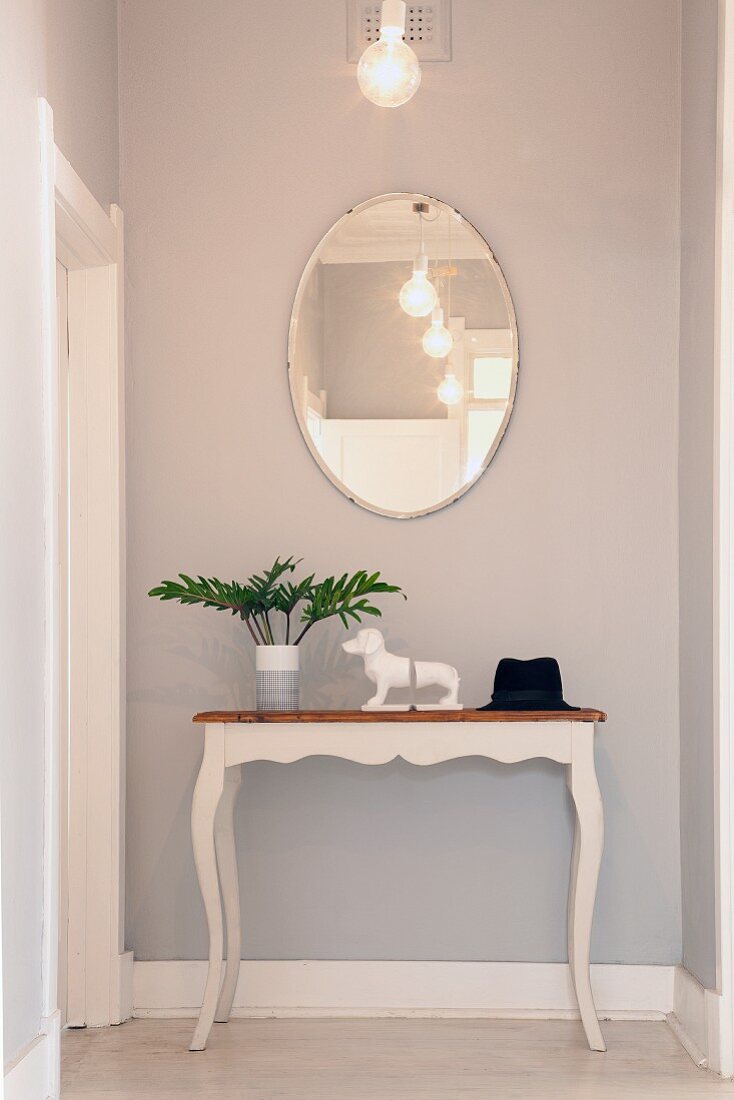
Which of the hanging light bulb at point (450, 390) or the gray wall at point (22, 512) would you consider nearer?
the gray wall at point (22, 512)

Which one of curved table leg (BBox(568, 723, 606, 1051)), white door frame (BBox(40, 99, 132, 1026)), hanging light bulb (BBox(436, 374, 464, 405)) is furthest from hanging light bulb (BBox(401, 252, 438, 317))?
curved table leg (BBox(568, 723, 606, 1051))

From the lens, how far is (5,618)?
2.13m

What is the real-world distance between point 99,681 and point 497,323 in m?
1.41

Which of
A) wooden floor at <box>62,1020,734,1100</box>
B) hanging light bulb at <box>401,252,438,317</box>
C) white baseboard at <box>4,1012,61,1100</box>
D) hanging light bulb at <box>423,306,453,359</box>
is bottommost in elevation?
wooden floor at <box>62,1020,734,1100</box>

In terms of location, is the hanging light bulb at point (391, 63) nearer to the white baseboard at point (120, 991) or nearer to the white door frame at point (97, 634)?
the white door frame at point (97, 634)

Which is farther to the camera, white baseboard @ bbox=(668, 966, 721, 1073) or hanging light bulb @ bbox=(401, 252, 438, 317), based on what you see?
hanging light bulb @ bbox=(401, 252, 438, 317)

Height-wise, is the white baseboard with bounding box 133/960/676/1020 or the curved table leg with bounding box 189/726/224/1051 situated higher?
the curved table leg with bounding box 189/726/224/1051

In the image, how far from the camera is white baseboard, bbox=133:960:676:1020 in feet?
9.73

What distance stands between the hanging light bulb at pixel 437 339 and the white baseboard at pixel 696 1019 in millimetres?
1704

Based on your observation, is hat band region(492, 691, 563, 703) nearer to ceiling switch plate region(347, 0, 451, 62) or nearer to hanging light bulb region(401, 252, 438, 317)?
hanging light bulb region(401, 252, 438, 317)

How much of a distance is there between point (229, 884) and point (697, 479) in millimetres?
1525

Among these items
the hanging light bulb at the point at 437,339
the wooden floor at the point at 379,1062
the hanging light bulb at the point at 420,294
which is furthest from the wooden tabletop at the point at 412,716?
the hanging light bulb at the point at 420,294

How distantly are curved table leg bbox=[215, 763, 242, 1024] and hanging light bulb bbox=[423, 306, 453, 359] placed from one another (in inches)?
47.4

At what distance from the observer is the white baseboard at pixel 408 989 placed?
2.97 metres
